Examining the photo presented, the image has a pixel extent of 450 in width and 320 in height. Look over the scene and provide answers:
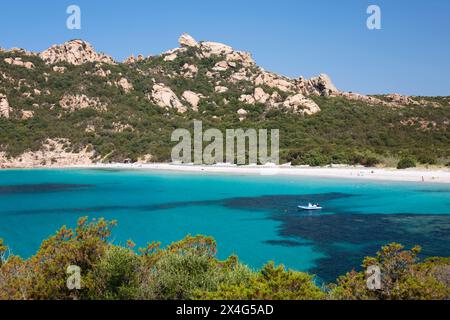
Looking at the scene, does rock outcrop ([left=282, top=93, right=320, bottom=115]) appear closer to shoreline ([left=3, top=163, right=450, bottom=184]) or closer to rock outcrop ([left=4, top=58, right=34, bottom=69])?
shoreline ([left=3, top=163, right=450, bottom=184])

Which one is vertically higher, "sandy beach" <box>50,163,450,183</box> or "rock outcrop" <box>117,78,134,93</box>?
"rock outcrop" <box>117,78,134,93</box>

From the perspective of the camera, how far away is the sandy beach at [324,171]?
5808cm

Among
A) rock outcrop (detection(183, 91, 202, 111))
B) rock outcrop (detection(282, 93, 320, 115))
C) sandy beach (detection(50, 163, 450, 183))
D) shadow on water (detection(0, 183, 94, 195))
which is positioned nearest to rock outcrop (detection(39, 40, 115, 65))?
rock outcrop (detection(183, 91, 202, 111))

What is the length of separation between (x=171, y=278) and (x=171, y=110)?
104947 millimetres

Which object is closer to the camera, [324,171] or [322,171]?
[324,171]

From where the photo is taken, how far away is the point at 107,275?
39.4 feet

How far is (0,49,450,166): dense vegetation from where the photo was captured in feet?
254

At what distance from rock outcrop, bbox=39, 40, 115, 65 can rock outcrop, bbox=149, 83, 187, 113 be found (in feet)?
72.7

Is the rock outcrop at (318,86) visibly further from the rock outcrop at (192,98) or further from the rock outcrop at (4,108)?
the rock outcrop at (4,108)

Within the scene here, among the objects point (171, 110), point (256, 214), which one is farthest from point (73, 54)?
point (256, 214)

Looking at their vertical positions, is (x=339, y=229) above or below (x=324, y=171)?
below

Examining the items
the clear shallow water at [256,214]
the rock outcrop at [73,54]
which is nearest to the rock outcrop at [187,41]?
the rock outcrop at [73,54]

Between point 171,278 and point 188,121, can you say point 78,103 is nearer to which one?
point 188,121

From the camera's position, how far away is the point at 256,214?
122 feet
